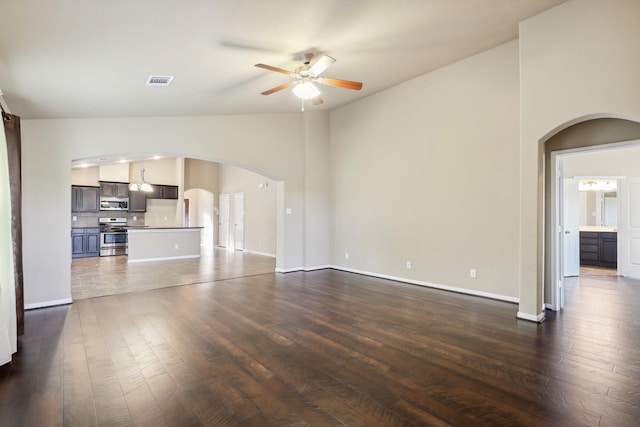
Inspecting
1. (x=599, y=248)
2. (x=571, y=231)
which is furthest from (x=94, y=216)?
(x=599, y=248)

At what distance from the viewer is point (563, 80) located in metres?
3.77

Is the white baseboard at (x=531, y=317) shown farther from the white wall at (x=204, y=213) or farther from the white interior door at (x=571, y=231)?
the white wall at (x=204, y=213)

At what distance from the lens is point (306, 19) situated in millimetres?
3473

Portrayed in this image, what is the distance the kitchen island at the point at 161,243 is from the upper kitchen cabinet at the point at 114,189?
2.53 metres

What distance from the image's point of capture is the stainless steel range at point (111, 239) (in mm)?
10532

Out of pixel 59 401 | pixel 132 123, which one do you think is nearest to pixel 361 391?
pixel 59 401

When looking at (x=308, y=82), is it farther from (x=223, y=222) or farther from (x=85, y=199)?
(x=223, y=222)

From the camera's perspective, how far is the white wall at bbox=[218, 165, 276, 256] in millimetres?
10383

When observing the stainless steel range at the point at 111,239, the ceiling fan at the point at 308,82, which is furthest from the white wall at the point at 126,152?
the stainless steel range at the point at 111,239

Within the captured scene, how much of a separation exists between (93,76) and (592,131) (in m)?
5.74

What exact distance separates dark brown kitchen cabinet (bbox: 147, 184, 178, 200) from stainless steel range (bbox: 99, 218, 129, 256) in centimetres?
152

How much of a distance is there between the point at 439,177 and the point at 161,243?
7662 mm

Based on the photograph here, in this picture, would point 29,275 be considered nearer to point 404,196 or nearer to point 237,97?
point 237,97

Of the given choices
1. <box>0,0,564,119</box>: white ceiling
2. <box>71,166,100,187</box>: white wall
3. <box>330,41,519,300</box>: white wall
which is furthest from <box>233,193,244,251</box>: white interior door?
<box>0,0,564,119</box>: white ceiling
